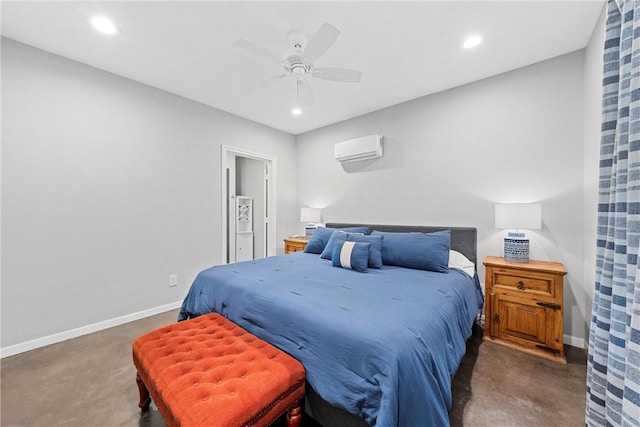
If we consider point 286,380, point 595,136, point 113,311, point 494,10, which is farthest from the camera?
point 113,311

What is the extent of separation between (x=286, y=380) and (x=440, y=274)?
169cm

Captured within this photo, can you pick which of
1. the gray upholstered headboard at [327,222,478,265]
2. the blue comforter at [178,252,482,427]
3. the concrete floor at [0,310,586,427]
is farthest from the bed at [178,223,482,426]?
the gray upholstered headboard at [327,222,478,265]

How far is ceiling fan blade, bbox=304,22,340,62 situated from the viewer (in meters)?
1.65

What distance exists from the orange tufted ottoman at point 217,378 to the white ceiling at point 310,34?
214 centimetres

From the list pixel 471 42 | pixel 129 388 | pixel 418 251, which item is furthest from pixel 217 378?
pixel 471 42

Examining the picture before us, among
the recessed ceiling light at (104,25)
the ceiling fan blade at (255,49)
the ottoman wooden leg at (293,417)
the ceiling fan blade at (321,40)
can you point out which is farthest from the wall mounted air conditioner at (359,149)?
the ottoman wooden leg at (293,417)

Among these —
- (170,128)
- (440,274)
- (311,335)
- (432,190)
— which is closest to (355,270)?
(440,274)

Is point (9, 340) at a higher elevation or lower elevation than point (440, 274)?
lower

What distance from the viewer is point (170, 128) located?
3236 millimetres

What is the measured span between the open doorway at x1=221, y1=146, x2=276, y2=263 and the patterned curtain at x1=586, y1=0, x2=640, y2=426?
3.92 m

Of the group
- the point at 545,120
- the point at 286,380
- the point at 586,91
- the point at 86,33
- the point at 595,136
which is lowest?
the point at 286,380

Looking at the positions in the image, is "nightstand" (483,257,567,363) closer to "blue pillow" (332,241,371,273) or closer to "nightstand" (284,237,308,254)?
"blue pillow" (332,241,371,273)

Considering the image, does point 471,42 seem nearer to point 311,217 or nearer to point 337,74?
point 337,74

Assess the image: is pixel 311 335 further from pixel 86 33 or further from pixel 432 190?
pixel 86 33
